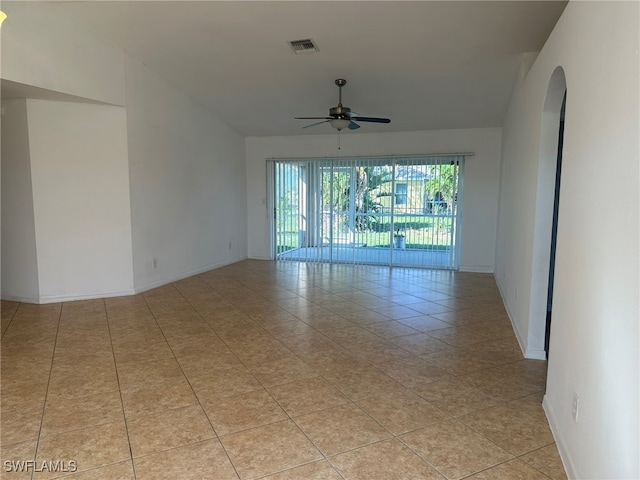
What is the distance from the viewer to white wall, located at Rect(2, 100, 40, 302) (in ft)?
15.1

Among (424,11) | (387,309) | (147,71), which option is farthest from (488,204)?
(147,71)

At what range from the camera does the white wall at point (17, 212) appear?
4617 millimetres

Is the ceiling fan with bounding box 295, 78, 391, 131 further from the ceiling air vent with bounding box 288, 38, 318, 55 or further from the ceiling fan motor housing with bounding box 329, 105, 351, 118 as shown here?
the ceiling air vent with bounding box 288, 38, 318, 55

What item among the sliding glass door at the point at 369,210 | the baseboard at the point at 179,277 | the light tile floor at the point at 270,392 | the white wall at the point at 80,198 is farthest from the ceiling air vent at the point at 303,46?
the baseboard at the point at 179,277

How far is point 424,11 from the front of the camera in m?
3.69

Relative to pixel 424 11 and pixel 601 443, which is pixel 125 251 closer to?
pixel 424 11

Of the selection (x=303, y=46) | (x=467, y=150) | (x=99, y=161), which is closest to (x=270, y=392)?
(x=303, y=46)

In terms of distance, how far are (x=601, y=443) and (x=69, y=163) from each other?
18.2 ft

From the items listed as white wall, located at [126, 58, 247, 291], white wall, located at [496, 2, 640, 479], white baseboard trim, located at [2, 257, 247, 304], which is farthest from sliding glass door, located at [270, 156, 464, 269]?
white wall, located at [496, 2, 640, 479]

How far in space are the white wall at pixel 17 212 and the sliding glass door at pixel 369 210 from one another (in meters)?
4.44

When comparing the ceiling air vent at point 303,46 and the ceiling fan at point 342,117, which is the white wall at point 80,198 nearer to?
the ceiling air vent at point 303,46

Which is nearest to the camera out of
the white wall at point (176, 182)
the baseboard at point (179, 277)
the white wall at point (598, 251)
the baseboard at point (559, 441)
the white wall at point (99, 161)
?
the white wall at point (598, 251)

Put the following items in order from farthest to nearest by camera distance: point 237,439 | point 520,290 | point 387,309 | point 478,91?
1. point 478,91
2. point 387,309
3. point 520,290
4. point 237,439

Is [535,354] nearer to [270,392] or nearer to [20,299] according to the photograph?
[270,392]
